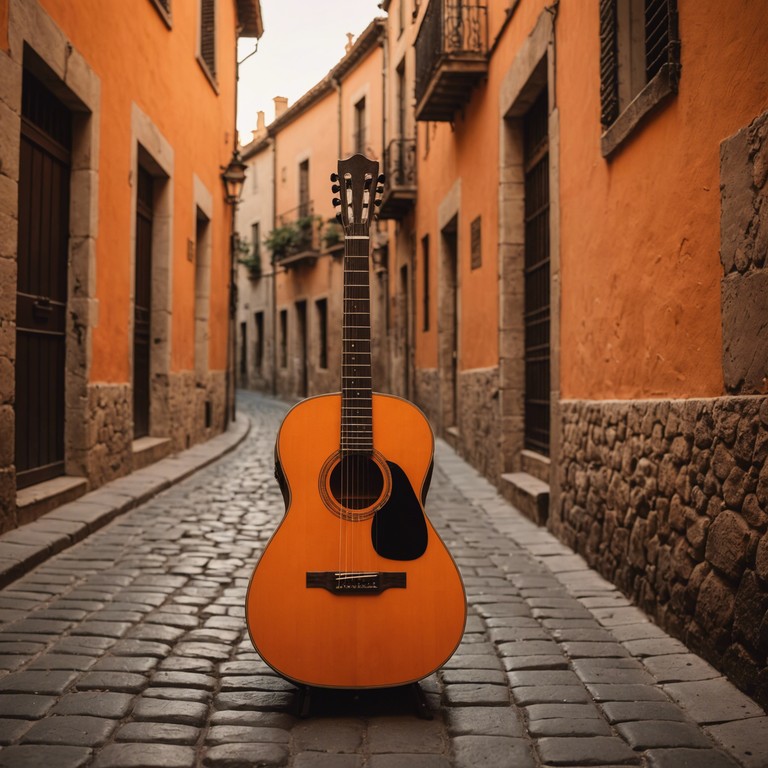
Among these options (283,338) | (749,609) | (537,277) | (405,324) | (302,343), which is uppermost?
(283,338)

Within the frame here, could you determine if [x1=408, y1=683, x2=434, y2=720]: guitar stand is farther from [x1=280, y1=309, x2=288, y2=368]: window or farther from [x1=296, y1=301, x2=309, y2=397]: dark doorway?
[x1=280, y1=309, x2=288, y2=368]: window

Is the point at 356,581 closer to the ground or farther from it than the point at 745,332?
closer to the ground

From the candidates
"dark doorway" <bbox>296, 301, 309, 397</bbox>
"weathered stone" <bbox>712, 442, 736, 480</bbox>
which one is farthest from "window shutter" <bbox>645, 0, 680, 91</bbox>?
"dark doorway" <bbox>296, 301, 309, 397</bbox>

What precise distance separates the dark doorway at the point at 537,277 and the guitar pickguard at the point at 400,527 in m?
4.47

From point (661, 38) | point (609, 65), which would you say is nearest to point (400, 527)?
point (661, 38)

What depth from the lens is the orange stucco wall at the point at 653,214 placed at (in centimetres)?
337

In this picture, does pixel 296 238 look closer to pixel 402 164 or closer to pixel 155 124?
pixel 402 164

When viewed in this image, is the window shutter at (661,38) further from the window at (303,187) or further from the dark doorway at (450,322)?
the window at (303,187)

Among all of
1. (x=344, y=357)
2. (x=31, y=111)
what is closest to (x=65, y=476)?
(x=31, y=111)

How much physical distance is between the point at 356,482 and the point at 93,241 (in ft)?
16.4

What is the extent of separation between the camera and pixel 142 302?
1005cm

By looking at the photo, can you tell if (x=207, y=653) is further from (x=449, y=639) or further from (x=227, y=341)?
(x=227, y=341)

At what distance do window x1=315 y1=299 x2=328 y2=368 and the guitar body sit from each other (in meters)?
20.4

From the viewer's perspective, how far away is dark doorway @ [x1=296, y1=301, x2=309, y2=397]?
25.1m
